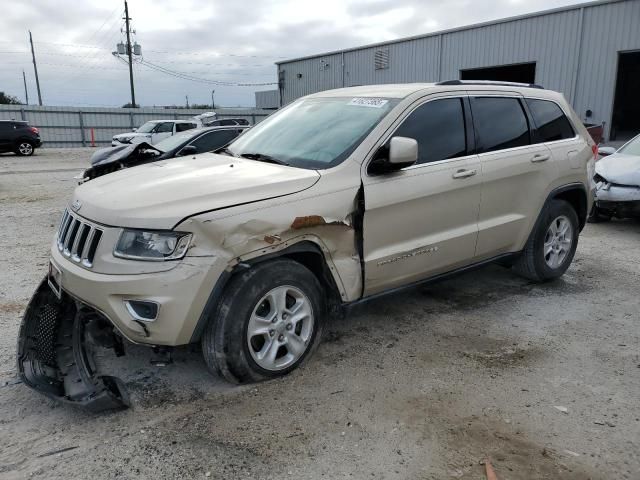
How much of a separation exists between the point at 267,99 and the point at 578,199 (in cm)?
4009

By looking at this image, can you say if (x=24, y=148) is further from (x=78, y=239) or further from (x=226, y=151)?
(x=78, y=239)

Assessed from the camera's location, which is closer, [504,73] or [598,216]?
[598,216]

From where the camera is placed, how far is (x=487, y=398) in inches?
127

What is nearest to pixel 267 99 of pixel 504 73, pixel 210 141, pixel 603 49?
pixel 504 73

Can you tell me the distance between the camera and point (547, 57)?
63.6 ft

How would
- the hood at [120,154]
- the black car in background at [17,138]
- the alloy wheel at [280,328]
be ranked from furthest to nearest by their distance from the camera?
the black car in background at [17,138]
the hood at [120,154]
the alloy wheel at [280,328]

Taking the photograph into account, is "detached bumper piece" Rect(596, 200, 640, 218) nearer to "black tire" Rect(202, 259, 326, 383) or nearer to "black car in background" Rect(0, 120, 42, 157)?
"black tire" Rect(202, 259, 326, 383)

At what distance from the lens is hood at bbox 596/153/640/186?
776 centimetres

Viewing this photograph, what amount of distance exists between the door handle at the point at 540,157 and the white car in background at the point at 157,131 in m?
17.6

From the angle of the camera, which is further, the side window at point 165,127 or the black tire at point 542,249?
the side window at point 165,127

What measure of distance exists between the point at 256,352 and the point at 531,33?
20.3 metres

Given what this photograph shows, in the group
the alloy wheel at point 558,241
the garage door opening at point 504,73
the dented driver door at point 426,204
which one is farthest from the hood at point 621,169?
the garage door opening at point 504,73

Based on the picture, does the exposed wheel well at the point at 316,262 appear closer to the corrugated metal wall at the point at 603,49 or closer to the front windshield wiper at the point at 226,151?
the front windshield wiper at the point at 226,151

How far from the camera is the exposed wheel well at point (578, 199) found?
206 inches
